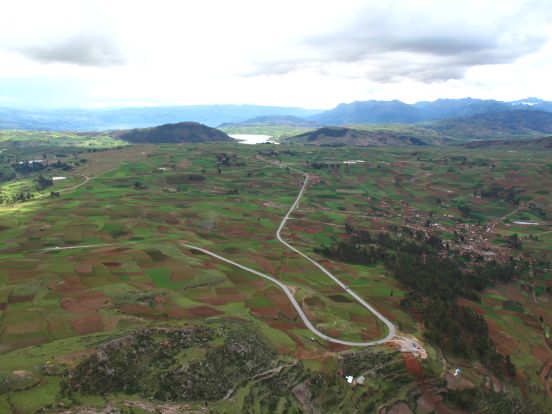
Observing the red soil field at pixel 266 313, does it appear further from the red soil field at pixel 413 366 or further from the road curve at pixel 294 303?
the red soil field at pixel 413 366

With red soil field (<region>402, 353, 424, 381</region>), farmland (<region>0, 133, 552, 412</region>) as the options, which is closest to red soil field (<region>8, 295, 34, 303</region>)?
farmland (<region>0, 133, 552, 412</region>)

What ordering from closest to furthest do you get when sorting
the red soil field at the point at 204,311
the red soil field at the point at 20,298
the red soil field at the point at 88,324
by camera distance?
the red soil field at the point at 88,324, the red soil field at the point at 20,298, the red soil field at the point at 204,311

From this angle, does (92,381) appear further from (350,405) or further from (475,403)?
(475,403)

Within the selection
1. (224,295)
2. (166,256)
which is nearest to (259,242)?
(166,256)

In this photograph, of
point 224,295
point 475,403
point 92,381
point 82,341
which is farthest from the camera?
point 224,295

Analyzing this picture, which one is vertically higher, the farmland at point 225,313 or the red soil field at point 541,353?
the farmland at point 225,313

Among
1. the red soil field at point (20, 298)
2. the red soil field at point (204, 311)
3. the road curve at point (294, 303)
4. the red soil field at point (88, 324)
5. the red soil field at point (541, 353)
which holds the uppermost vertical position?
the red soil field at point (20, 298)

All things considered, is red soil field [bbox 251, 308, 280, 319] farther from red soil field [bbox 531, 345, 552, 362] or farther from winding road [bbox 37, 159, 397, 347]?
red soil field [bbox 531, 345, 552, 362]

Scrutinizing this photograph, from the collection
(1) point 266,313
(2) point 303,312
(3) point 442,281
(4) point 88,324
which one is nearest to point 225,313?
(1) point 266,313

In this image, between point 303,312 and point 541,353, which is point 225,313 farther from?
point 541,353

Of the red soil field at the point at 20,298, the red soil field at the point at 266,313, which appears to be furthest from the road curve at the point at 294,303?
the red soil field at the point at 20,298

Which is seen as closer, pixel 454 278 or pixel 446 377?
pixel 446 377
